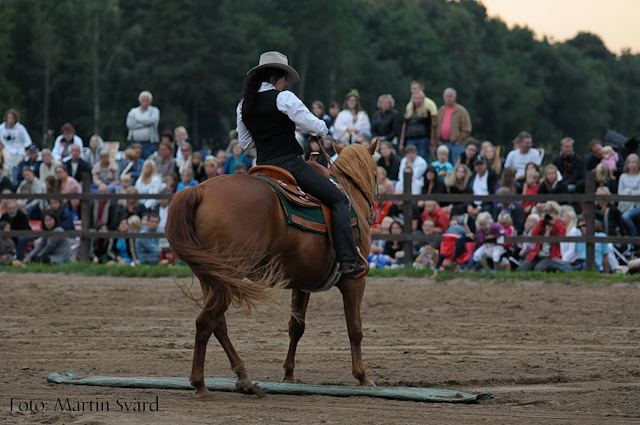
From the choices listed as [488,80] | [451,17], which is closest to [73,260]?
[488,80]

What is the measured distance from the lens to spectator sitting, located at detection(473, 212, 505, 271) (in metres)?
13.6

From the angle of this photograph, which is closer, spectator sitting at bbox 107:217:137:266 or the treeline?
spectator sitting at bbox 107:217:137:266

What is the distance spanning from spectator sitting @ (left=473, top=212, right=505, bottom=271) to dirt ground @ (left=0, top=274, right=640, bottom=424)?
2.84 ft

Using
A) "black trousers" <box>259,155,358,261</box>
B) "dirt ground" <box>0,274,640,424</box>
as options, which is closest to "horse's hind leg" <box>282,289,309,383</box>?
"dirt ground" <box>0,274,640,424</box>

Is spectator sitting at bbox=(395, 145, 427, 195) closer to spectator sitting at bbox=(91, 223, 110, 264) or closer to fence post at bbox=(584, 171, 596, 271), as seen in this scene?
fence post at bbox=(584, 171, 596, 271)

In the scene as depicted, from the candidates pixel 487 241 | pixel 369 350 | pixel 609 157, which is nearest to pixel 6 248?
pixel 487 241

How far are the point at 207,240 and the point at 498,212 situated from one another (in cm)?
927

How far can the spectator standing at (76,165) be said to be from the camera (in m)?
17.6

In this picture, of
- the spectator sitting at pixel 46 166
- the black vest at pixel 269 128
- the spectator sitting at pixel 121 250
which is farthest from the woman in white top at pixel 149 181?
the black vest at pixel 269 128

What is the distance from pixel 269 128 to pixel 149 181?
1041 cm

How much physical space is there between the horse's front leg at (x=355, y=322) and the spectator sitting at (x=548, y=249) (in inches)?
287

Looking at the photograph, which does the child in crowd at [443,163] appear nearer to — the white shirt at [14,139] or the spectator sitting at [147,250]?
the spectator sitting at [147,250]

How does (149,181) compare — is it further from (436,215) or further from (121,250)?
(436,215)

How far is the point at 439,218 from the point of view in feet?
48.3
